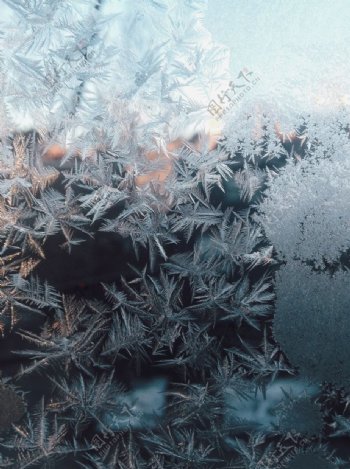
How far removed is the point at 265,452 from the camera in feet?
2.40

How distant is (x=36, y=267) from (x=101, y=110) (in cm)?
27

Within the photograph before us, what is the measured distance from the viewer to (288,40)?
0.66 metres

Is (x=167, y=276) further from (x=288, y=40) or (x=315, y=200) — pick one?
(x=288, y=40)

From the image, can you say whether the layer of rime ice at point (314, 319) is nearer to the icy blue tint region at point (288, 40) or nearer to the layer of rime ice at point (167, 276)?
the layer of rime ice at point (167, 276)

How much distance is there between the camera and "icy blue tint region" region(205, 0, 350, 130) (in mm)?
654

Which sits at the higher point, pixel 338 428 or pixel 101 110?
pixel 101 110

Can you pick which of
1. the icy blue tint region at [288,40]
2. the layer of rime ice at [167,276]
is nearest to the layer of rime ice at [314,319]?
the layer of rime ice at [167,276]

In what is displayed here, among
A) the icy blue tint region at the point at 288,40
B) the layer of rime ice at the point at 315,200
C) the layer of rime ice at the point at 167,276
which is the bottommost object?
the layer of rime ice at the point at 167,276

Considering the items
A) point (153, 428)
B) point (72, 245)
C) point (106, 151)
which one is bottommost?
point (153, 428)

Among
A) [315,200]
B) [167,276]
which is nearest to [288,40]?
[315,200]

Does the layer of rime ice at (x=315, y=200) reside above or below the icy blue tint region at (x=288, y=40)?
below

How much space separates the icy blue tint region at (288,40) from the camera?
2.15 feet

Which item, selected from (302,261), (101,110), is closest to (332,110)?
(302,261)

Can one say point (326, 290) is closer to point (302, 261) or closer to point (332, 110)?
point (302, 261)
